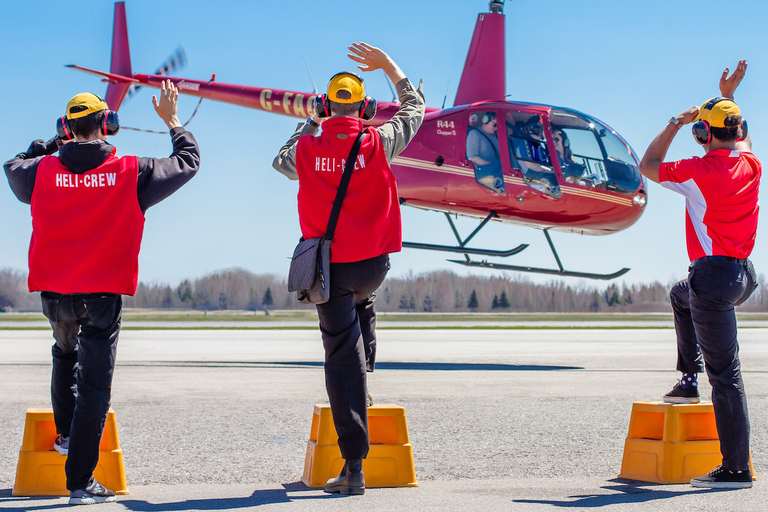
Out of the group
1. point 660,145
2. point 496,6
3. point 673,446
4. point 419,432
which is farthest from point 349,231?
point 496,6

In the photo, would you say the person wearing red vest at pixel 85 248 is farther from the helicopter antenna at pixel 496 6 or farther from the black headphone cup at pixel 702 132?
the helicopter antenna at pixel 496 6

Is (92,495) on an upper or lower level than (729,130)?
lower

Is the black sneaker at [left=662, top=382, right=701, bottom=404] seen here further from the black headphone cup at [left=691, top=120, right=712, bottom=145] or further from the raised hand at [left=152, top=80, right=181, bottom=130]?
the raised hand at [left=152, top=80, right=181, bottom=130]

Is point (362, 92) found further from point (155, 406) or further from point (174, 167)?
point (155, 406)

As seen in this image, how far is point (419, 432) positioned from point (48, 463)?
9.81ft

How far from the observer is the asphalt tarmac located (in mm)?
4016

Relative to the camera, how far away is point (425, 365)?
13.6 metres

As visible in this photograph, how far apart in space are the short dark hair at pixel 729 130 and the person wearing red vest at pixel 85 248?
8.98ft

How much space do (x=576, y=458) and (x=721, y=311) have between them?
1.50 m

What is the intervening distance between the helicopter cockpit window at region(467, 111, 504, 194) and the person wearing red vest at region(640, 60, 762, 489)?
1090 centimetres

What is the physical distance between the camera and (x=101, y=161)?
4.09 meters

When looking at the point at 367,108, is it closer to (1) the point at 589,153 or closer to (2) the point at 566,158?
(2) the point at 566,158

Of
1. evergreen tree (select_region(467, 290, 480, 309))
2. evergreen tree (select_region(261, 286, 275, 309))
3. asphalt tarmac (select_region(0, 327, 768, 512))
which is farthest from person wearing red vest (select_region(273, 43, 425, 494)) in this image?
evergreen tree (select_region(261, 286, 275, 309))

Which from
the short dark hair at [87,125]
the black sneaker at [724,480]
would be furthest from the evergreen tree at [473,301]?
the short dark hair at [87,125]
